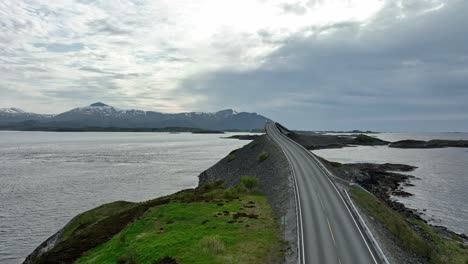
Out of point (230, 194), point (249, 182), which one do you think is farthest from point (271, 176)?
point (230, 194)

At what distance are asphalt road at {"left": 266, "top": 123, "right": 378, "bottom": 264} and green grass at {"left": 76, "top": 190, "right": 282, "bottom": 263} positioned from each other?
3.53m

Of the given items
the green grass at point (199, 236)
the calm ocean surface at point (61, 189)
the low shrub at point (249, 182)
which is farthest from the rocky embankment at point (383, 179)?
the calm ocean surface at point (61, 189)

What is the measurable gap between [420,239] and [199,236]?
90.5 ft

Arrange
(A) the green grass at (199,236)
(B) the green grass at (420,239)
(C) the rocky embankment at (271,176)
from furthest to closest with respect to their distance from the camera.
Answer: (C) the rocky embankment at (271,176) → (B) the green grass at (420,239) → (A) the green grass at (199,236)

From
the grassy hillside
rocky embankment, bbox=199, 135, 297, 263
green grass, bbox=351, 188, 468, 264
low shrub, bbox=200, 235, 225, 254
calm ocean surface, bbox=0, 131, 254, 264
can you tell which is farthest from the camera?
calm ocean surface, bbox=0, 131, 254, 264

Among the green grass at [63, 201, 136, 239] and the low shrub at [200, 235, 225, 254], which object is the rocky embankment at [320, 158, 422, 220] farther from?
the green grass at [63, 201, 136, 239]

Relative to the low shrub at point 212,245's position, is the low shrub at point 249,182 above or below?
above

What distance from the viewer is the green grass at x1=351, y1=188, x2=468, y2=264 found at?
127ft

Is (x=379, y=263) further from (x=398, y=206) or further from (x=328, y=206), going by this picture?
(x=398, y=206)

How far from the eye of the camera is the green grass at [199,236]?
31531 mm

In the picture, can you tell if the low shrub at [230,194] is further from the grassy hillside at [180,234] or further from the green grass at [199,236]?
the green grass at [199,236]

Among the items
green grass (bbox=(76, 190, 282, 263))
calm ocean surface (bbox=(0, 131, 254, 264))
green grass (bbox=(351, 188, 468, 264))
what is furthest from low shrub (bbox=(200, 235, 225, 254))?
calm ocean surface (bbox=(0, 131, 254, 264))

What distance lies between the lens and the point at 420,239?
135 feet

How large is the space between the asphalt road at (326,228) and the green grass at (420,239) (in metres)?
4.59
